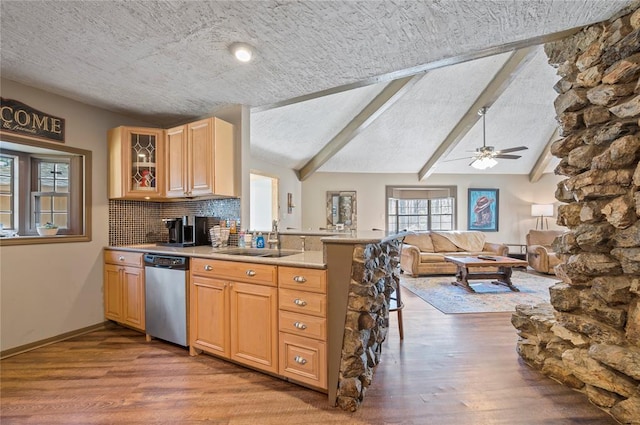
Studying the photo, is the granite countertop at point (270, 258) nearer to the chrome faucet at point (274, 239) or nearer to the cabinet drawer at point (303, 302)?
the chrome faucet at point (274, 239)

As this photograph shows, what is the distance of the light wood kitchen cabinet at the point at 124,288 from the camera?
288 centimetres

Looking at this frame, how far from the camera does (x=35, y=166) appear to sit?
2.94 meters

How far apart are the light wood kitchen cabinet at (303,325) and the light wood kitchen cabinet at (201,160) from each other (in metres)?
1.41

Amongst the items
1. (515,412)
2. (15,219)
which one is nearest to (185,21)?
(15,219)

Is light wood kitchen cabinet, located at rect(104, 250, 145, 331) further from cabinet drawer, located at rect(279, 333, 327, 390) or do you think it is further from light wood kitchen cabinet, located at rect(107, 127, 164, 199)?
cabinet drawer, located at rect(279, 333, 327, 390)

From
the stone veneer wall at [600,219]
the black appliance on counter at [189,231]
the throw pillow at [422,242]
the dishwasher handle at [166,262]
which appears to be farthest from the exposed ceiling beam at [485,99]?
the dishwasher handle at [166,262]

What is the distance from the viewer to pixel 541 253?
6.00 meters

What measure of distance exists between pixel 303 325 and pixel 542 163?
26.3ft

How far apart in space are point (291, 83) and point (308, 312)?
6.82 ft

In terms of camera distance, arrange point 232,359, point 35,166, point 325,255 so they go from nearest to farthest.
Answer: point 325,255 → point 232,359 → point 35,166

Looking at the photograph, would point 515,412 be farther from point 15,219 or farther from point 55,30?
point 15,219

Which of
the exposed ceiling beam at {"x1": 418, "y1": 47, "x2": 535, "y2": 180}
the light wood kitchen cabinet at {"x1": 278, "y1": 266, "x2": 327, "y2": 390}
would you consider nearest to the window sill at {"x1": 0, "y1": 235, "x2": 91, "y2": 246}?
the light wood kitchen cabinet at {"x1": 278, "y1": 266, "x2": 327, "y2": 390}

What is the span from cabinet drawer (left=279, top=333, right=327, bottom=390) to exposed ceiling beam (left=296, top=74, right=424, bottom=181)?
3922 millimetres

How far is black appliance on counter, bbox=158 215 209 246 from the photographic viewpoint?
10.4 feet
